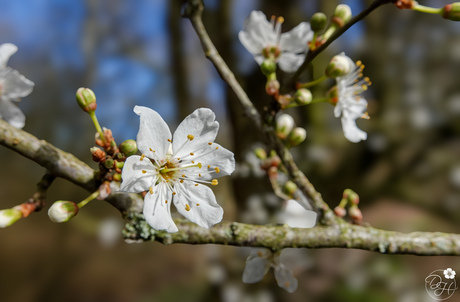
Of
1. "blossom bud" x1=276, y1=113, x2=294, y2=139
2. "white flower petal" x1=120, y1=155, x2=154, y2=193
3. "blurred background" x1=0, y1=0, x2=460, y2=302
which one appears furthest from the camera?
"blurred background" x1=0, y1=0, x2=460, y2=302

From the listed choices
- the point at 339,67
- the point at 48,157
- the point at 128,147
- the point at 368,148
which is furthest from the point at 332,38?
the point at 368,148

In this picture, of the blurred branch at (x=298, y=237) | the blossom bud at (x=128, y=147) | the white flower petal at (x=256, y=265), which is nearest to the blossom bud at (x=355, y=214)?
the blurred branch at (x=298, y=237)

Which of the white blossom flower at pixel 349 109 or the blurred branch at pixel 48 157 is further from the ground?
the blurred branch at pixel 48 157

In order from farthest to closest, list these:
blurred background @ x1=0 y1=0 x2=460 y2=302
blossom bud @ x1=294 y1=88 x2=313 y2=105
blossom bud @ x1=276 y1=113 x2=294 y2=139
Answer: blurred background @ x1=0 y1=0 x2=460 y2=302 < blossom bud @ x1=276 y1=113 x2=294 y2=139 < blossom bud @ x1=294 y1=88 x2=313 y2=105

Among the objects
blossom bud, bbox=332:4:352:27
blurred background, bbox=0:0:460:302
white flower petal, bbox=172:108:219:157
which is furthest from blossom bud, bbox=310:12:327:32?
blurred background, bbox=0:0:460:302

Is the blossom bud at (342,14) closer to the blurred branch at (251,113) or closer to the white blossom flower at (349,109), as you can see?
the white blossom flower at (349,109)

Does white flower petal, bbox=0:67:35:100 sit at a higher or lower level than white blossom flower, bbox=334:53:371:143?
higher

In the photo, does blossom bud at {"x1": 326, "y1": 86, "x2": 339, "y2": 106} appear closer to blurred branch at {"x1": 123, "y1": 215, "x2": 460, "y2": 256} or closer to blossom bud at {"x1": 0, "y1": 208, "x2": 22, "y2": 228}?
blurred branch at {"x1": 123, "y1": 215, "x2": 460, "y2": 256}
